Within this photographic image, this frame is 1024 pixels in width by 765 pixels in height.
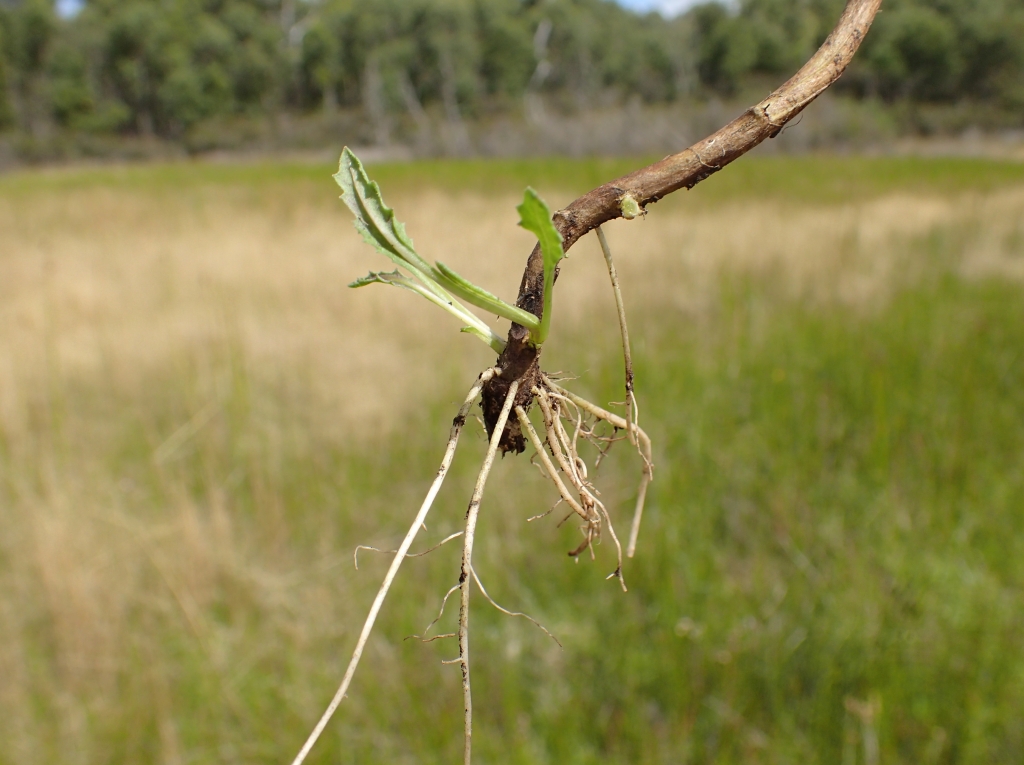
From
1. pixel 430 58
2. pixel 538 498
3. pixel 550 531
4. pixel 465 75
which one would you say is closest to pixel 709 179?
pixel 538 498

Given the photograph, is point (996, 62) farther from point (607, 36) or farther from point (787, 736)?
point (787, 736)

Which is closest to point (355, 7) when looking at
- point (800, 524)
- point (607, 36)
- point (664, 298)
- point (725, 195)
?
point (607, 36)

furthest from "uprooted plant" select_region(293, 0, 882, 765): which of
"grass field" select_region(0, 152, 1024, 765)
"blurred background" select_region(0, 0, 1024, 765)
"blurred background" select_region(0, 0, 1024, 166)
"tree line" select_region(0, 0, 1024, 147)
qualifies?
"tree line" select_region(0, 0, 1024, 147)

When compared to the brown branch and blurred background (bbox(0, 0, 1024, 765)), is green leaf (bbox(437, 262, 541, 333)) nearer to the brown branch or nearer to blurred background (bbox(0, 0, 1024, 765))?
the brown branch

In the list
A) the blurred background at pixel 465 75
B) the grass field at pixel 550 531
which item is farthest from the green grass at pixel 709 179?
the grass field at pixel 550 531

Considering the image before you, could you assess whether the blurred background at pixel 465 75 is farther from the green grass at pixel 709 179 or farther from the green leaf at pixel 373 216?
Result: the green leaf at pixel 373 216

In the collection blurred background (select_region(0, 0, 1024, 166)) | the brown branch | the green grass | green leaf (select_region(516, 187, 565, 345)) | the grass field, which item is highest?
blurred background (select_region(0, 0, 1024, 166))
